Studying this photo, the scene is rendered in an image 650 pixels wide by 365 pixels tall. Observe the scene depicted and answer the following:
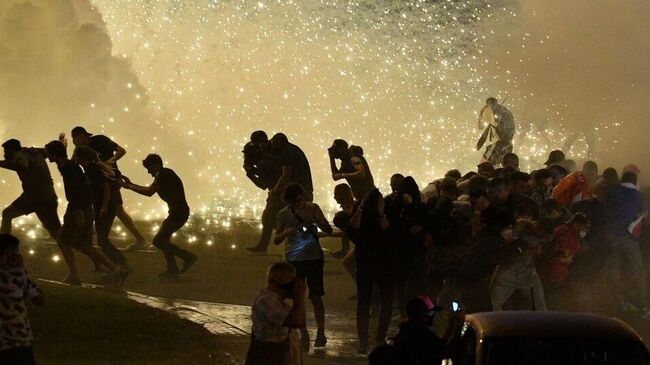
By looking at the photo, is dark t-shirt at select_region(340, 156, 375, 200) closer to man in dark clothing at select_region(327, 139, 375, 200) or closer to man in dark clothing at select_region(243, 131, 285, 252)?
man in dark clothing at select_region(327, 139, 375, 200)

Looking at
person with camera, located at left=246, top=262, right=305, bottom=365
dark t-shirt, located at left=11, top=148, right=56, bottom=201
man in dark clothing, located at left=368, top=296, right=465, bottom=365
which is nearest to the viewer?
man in dark clothing, located at left=368, top=296, right=465, bottom=365

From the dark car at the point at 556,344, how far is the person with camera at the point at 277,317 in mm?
1271

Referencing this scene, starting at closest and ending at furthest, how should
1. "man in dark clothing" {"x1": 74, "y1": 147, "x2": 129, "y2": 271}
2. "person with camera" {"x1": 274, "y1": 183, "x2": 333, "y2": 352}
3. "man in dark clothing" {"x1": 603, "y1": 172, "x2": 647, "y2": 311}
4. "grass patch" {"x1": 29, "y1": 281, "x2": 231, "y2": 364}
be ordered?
1. "grass patch" {"x1": 29, "y1": 281, "x2": 231, "y2": 364}
2. "person with camera" {"x1": 274, "y1": 183, "x2": 333, "y2": 352}
3. "man in dark clothing" {"x1": 603, "y1": 172, "x2": 647, "y2": 311}
4. "man in dark clothing" {"x1": 74, "y1": 147, "x2": 129, "y2": 271}

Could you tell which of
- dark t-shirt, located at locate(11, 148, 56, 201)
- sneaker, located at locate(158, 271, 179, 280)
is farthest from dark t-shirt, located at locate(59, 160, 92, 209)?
sneaker, located at locate(158, 271, 179, 280)

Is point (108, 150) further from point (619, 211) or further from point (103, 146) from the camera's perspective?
point (619, 211)

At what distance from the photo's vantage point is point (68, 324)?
1166 centimetres

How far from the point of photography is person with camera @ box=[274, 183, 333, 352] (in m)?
11.7

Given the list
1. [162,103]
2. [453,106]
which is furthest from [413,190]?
[453,106]

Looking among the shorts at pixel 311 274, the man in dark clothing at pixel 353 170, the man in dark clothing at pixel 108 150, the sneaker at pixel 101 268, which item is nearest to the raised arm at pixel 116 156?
the man in dark clothing at pixel 108 150

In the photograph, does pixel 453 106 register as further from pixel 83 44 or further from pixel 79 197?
pixel 79 197

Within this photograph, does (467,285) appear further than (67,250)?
No

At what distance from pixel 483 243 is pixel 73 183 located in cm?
477

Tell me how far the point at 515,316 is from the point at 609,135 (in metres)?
19.6

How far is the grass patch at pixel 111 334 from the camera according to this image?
35.6ft
